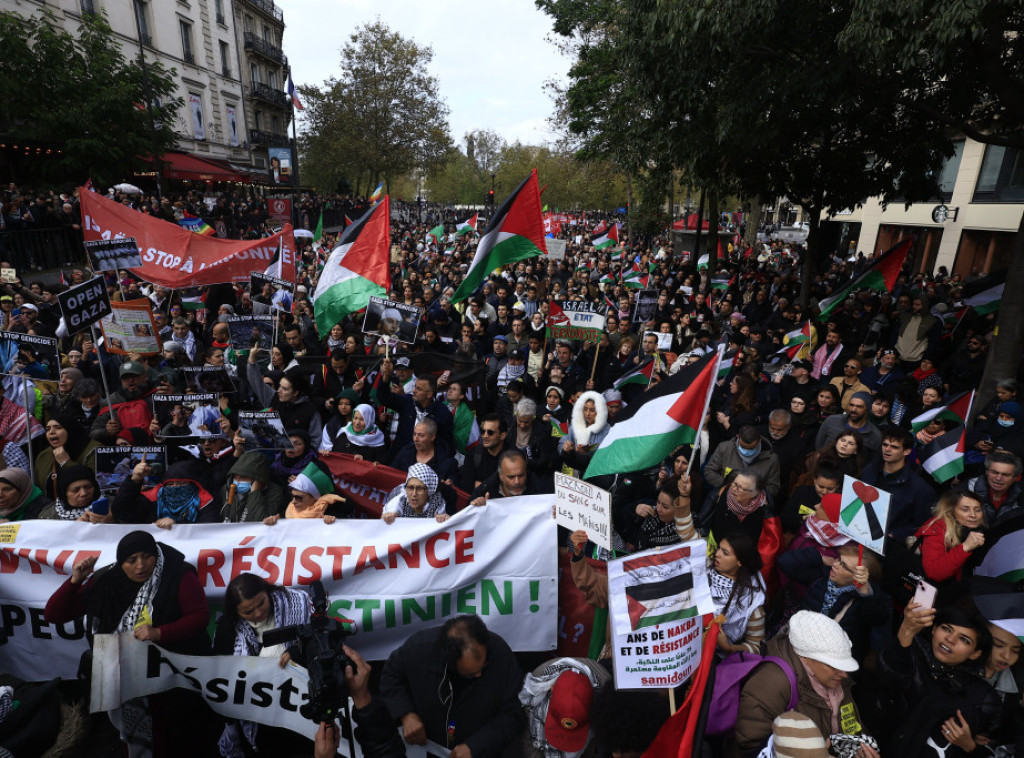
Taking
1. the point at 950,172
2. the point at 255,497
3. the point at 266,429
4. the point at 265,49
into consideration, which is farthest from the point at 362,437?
the point at 265,49

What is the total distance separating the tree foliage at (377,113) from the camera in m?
39.0

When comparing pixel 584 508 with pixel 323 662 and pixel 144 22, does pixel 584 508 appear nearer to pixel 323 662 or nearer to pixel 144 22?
pixel 323 662

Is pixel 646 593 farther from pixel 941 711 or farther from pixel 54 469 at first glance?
pixel 54 469

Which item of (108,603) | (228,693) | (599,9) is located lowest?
(228,693)

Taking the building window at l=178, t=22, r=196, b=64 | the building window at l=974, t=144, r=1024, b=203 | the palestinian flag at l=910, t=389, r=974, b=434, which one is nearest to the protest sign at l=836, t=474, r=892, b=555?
the palestinian flag at l=910, t=389, r=974, b=434

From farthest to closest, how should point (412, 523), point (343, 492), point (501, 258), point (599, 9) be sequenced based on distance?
point (599, 9) < point (501, 258) < point (343, 492) < point (412, 523)

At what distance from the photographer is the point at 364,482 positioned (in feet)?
16.6

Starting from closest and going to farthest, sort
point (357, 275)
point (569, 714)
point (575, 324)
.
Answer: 1. point (569, 714)
2. point (575, 324)
3. point (357, 275)

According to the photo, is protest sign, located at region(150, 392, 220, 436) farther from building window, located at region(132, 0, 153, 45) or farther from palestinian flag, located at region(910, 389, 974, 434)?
building window, located at region(132, 0, 153, 45)

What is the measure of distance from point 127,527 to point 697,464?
4858 millimetres

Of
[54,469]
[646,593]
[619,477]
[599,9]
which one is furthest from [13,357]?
[599,9]

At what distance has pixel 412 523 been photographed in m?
4.08

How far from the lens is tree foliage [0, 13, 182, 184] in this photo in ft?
53.5

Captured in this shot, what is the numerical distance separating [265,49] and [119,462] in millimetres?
45138
